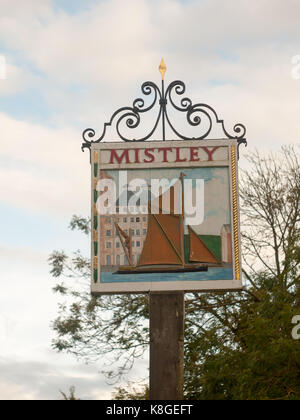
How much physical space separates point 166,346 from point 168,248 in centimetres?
210

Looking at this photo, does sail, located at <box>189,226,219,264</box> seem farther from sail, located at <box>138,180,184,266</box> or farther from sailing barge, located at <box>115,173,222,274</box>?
sail, located at <box>138,180,184,266</box>

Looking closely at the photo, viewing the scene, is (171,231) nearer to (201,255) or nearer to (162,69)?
(201,255)

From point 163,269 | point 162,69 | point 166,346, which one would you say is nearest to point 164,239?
point 163,269

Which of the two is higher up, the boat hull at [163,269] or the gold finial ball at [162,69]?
the gold finial ball at [162,69]

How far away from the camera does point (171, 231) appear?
55.4ft

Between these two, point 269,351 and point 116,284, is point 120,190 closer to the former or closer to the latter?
point 116,284

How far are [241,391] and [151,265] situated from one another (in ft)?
10.6

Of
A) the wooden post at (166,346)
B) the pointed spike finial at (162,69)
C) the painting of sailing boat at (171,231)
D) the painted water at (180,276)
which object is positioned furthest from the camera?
the pointed spike finial at (162,69)

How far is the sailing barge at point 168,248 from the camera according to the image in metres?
16.7

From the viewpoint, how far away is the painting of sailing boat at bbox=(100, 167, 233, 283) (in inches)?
658

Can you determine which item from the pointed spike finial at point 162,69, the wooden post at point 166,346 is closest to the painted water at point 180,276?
the wooden post at point 166,346

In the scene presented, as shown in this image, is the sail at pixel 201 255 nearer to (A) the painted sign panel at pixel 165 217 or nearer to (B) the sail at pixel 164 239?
(A) the painted sign panel at pixel 165 217

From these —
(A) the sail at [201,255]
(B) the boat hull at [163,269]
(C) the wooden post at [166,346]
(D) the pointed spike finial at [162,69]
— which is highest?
(D) the pointed spike finial at [162,69]

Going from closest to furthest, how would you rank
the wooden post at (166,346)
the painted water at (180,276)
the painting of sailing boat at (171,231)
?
1. the wooden post at (166,346)
2. the painted water at (180,276)
3. the painting of sailing boat at (171,231)
